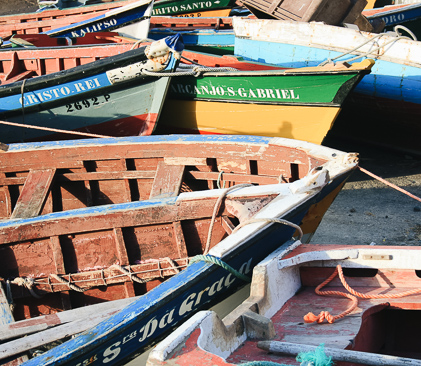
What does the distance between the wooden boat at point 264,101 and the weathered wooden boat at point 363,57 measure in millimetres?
761

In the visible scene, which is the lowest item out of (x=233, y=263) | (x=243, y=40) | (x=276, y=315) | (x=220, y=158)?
(x=276, y=315)

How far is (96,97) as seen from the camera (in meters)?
6.63

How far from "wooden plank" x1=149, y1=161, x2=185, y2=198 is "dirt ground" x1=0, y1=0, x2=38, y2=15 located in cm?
1869

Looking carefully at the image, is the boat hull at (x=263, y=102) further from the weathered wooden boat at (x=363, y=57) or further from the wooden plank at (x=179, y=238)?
the wooden plank at (x=179, y=238)

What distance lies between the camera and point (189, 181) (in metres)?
4.90

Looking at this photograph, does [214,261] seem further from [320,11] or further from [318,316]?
[320,11]

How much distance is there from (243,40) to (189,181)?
4.47 meters

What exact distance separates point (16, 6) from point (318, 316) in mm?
22193

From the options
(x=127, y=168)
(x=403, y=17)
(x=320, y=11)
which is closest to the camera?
(x=127, y=168)

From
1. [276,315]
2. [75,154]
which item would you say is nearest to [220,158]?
[75,154]

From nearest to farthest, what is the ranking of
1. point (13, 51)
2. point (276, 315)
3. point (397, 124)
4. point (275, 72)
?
point (276, 315), point (275, 72), point (397, 124), point (13, 51)

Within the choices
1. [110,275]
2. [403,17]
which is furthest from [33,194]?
[403,17]

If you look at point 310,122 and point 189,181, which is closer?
point 189,181

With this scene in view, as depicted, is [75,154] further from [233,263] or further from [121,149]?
[233,263]
